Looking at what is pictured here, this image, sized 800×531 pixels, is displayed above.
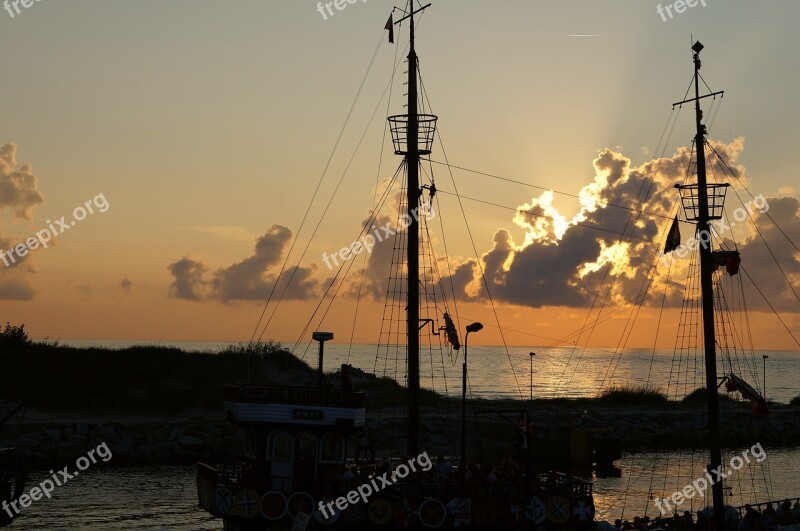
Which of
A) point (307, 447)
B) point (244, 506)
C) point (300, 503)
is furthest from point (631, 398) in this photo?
point (244, 506)

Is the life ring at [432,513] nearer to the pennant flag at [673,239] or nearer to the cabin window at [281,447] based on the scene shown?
the cabin window at [281,447]

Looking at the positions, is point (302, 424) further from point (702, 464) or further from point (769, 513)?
point (702, 464)

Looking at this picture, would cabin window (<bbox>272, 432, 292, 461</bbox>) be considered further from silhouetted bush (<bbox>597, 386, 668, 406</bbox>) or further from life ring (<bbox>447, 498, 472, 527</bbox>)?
silhouetted bush (<bbox>597, 386, 668, 406</bbox>)

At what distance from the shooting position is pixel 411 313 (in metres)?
36.5

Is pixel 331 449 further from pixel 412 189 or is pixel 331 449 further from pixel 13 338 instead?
pixel 13 338

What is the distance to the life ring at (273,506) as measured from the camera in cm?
3084

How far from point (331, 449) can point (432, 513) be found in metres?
4.35

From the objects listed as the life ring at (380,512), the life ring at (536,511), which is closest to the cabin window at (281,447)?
the life ring at (380,512)

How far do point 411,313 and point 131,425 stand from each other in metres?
41.2

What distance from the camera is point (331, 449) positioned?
32.4 meters

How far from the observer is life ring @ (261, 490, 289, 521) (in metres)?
30.8

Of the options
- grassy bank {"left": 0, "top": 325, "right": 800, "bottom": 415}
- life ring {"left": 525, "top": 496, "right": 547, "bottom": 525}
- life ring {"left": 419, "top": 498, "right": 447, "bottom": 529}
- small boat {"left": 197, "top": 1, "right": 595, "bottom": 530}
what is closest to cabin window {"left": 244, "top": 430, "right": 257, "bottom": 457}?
small boat {"left": 197, "top": 1, "right": 595, "bottom": 530}

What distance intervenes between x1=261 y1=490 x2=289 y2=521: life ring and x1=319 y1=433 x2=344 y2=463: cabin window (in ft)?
7.15

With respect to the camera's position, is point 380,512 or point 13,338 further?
point 13,338
